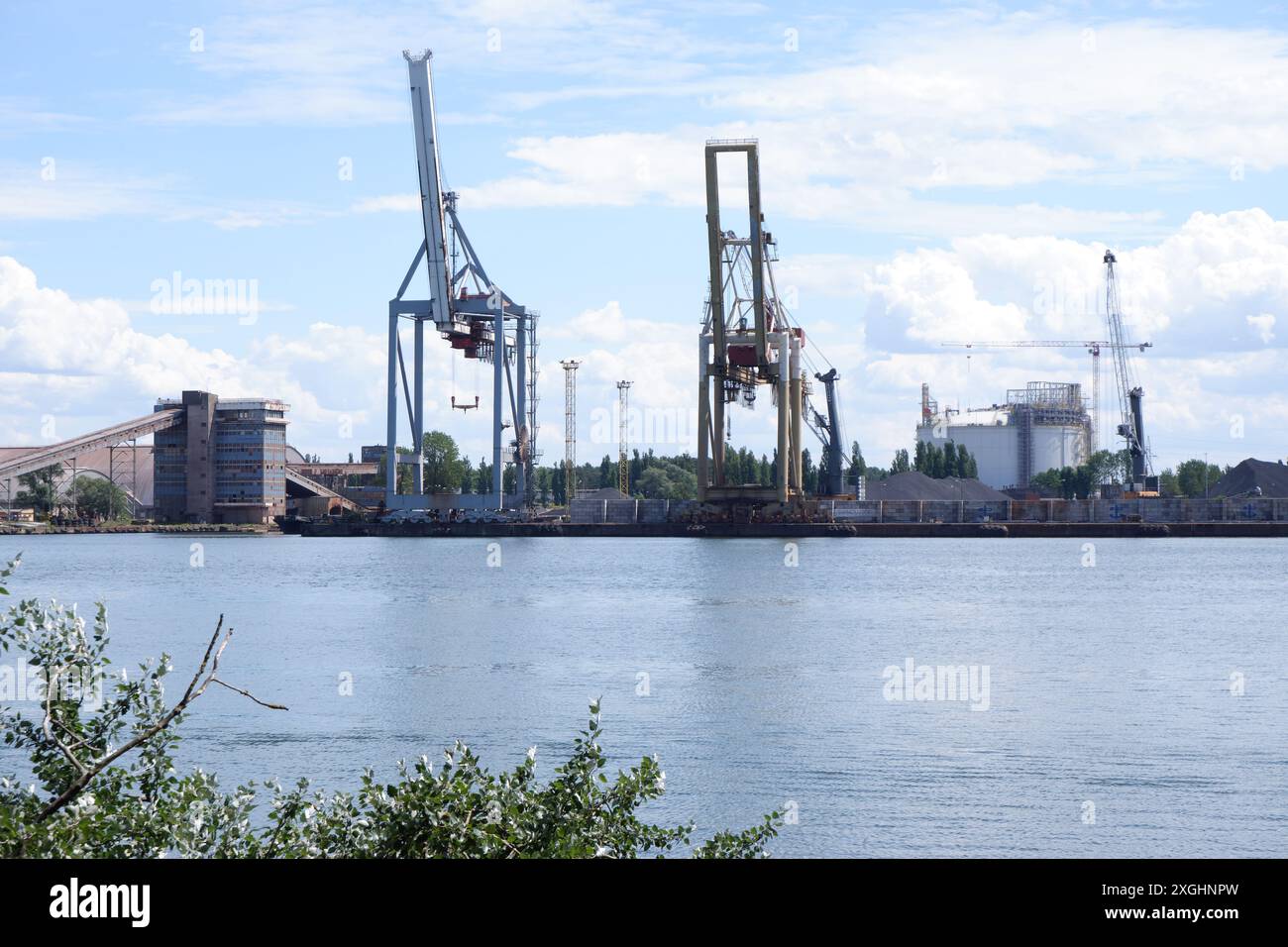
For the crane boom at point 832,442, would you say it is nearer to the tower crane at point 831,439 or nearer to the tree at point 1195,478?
the tower crane at point 831,439

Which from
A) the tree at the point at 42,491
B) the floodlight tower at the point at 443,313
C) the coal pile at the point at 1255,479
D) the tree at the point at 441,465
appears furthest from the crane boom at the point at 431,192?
the coal pile at the point at 1255,479

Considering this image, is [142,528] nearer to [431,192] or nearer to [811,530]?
[431,192]

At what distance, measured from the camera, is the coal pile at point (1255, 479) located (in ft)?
359

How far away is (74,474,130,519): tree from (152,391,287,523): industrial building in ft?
29.1

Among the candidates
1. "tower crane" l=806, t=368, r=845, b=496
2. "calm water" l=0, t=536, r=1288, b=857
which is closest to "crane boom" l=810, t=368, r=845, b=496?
"tower crane" l=806, t=368, r=845, b=496

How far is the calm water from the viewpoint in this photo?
563 inches

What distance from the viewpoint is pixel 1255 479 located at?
11200 cm

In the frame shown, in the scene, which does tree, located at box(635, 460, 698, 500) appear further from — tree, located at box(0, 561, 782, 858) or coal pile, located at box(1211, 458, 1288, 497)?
tree, located at box(0, 561, 782, 858)

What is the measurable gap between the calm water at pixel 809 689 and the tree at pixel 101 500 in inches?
2415
